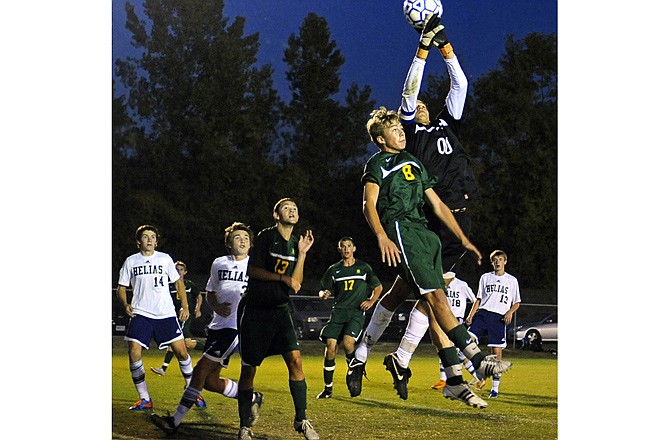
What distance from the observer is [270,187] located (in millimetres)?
9523

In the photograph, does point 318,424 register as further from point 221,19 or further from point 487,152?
point 221,19

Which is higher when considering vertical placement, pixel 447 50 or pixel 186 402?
pixel 447 50

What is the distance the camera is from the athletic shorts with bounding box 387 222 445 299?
8.91 m

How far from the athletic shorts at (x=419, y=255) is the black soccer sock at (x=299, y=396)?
1208 mm

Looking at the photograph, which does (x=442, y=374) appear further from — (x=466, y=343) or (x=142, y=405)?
(x=142, y=405)

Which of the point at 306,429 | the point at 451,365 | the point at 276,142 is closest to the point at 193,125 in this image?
the point at 276,142

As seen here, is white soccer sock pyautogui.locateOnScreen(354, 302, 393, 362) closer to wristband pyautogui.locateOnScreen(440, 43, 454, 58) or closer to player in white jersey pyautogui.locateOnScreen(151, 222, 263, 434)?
player in white jersey pyautogui.locateOnScreen(151, 222, 263, 434)

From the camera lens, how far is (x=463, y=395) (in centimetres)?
909

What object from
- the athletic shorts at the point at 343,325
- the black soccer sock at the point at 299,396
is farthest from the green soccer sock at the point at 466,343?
the black soccer sock at the point at 299,396

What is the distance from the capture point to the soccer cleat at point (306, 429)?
355 inches

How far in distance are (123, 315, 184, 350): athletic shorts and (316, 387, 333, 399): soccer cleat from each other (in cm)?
127

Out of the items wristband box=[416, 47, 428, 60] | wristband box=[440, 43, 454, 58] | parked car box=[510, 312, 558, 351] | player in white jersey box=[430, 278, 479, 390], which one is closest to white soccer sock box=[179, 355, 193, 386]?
player in white jersey box=[430, 278, 479, 390]

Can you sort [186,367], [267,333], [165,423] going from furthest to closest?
[186,367] < [165,423] < [267,333]

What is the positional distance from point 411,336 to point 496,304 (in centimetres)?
87
